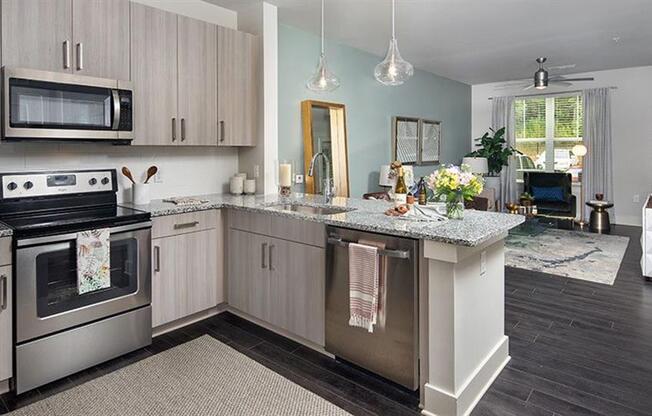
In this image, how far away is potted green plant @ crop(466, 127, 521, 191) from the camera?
780 centimetres

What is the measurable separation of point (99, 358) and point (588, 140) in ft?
26.9

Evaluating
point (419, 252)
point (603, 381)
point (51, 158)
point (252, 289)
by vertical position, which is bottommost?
point (603, 381)

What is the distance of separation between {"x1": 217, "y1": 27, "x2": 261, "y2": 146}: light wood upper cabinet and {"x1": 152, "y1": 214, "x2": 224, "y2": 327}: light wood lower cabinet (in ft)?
2.77

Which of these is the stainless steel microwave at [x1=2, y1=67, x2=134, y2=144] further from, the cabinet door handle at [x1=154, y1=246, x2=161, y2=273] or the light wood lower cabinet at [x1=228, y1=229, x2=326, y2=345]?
the light wood lower cabinet at [x1=228, y1=229, x2=326, y2=345]

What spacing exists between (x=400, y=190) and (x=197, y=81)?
6.07 feet

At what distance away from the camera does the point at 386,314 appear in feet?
7.23

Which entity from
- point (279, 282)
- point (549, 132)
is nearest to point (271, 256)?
point (279, 282)

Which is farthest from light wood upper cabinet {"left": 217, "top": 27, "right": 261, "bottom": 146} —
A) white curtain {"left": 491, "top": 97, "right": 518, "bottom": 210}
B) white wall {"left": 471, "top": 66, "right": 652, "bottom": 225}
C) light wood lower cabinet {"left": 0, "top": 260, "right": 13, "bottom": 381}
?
white wall {"left": 471, "top": 66, "right": 652, "bottom": 225}

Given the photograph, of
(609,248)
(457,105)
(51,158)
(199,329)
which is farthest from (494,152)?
(51,158)

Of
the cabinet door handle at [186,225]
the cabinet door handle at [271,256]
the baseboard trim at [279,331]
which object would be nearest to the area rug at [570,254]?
the baseboard trim at [279,331]

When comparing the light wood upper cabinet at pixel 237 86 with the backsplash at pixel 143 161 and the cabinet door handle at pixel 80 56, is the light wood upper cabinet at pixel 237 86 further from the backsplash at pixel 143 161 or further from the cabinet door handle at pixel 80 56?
the cabinet door handle at pixel 80 56

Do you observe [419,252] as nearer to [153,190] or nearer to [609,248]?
[153,190]

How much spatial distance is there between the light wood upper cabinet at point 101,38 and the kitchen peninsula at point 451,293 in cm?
101

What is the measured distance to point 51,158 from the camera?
9.17ft
